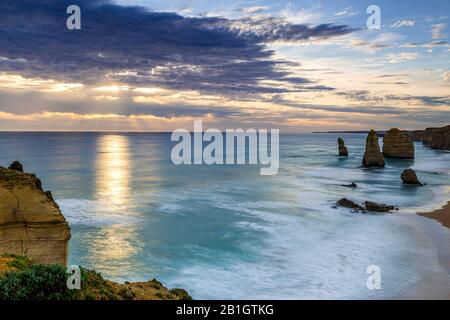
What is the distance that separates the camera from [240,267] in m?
27.3

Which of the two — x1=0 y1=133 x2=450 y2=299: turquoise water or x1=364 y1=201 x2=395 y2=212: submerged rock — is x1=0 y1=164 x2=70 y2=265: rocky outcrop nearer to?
x1=0 y1=133 x2=450 y2=299: turquoise water

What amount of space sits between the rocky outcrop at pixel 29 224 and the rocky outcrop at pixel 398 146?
101 m

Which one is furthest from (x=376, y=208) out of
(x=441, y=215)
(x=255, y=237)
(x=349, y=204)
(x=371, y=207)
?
(x=255, y=237)

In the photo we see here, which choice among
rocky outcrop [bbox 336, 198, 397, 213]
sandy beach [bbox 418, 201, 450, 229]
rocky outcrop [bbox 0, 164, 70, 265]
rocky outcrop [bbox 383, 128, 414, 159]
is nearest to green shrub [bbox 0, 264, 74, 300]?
rocky outcrop [bbox 0, 164, 70, 265]

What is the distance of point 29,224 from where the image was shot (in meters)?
16.8

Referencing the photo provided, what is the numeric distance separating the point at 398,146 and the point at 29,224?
105 m

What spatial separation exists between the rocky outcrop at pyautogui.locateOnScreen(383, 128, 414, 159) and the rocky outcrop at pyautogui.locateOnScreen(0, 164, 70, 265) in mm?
100677

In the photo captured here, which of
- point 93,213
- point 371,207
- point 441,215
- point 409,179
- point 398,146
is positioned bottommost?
point 93,213

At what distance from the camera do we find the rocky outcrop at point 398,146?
341 ft

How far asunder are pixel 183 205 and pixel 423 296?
33387mm

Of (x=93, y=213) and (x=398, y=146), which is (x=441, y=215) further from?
(x=398, y=146)
